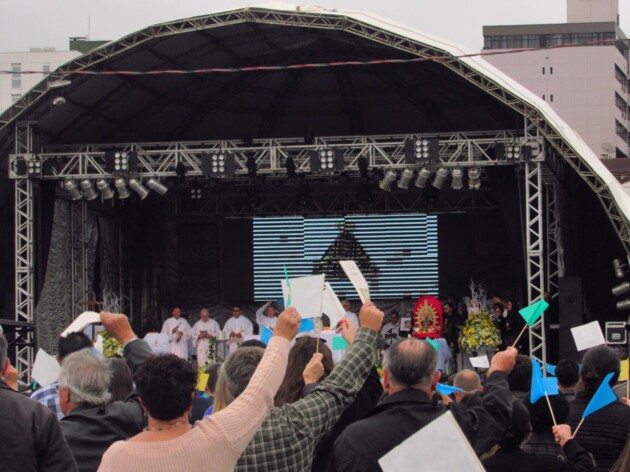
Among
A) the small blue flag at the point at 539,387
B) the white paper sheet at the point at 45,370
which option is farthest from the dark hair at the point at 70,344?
the small blue flag at the point at 539,387

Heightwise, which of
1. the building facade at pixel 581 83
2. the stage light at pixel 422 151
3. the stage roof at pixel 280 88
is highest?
the building facade at pixel 581 83

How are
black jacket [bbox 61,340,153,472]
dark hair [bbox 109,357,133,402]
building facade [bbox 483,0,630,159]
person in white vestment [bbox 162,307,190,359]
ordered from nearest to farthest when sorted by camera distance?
black jacket [bbox 61,340,153,472]
dark hair [bbox 109,357,133,402]
person in white vestment [bbox 162,307,190,359]
building facade [bbox 483,0,630,159]

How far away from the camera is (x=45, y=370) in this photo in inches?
299

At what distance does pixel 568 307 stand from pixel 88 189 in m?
8.25

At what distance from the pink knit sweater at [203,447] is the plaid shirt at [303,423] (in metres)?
0.34

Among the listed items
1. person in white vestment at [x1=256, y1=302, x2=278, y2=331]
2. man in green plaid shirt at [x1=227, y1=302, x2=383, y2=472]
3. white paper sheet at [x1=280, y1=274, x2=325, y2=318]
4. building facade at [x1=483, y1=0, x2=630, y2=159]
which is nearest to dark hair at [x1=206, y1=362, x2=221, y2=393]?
white paper sheet at [x1=280, y1=274, x2=325, y2=318]

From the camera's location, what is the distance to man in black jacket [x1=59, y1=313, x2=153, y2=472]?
4430mm

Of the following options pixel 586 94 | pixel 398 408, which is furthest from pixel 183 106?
pixel 586 94

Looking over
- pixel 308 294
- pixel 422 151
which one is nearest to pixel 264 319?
pixel 422 151

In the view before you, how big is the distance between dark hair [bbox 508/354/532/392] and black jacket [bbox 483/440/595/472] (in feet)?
6.42

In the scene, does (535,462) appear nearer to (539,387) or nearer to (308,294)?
(539,387)

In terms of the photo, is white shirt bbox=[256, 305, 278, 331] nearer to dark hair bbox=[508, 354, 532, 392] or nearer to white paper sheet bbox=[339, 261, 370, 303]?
dark hair bbox=[508, 354, 532, 392]

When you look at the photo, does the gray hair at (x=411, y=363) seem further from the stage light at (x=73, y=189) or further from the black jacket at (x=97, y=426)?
the stage light at (x=73, y=189)

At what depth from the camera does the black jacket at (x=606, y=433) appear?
5.12 meters
